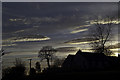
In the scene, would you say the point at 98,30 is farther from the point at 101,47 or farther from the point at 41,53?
the point at 41,53

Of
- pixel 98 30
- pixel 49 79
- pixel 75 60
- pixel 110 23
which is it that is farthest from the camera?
pixel 75 60

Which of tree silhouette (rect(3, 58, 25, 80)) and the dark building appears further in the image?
the dark building

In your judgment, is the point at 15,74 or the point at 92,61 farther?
the point at 92,61

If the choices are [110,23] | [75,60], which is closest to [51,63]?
[75,60]

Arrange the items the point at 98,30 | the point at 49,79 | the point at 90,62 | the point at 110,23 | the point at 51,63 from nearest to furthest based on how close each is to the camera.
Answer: the point at 49,79 → the point at 110,23 → the point at 98,30 → the point at 90,62 → the point at 51,63

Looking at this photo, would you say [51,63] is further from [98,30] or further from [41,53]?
[98,30]

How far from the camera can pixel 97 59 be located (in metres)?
70.5

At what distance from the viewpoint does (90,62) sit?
68.9 meters

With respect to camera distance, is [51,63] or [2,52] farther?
[51,63]

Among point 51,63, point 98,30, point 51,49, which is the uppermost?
point 98,30

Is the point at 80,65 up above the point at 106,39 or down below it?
below

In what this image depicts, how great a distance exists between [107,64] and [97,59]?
4745 millimetres

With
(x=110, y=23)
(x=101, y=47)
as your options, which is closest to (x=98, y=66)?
(x=101, y=47)

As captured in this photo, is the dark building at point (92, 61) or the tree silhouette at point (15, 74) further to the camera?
the dark building at point (92, 61)
